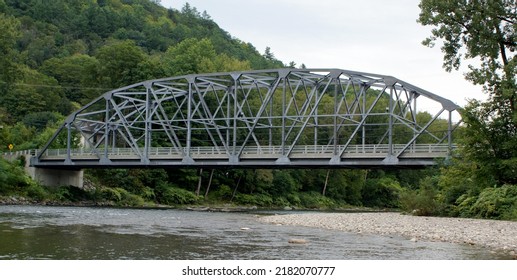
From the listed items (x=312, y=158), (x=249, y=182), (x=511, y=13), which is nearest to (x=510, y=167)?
(x=511, y=13)

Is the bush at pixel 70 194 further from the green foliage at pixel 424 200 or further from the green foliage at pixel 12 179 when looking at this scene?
the green foliage at pixel 424 200

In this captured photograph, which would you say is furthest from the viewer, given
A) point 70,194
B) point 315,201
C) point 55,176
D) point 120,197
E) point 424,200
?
point 315,201

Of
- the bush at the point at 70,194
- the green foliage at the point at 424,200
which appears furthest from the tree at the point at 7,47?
the green foliage at the point at 424,200

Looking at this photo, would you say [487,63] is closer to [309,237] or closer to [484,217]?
[484,217]

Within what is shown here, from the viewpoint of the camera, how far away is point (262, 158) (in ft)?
227

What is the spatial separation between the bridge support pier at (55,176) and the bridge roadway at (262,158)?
84 centimetres

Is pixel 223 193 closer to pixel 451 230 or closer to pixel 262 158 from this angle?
pixel 262 158

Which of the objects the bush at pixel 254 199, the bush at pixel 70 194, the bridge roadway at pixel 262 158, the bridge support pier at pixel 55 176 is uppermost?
the bridge roadway at pixel 262 158

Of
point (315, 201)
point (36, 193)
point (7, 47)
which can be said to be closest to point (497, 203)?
point (36, 193)

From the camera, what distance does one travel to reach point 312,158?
2566 inches

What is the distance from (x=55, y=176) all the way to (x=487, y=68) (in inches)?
2070

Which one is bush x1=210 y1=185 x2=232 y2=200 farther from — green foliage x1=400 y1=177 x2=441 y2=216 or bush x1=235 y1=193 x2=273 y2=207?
green foliage x1=400 y1=177 x2=441 y2=216

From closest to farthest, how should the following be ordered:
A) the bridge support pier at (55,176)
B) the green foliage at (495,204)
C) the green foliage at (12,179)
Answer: the green foliage at (495,204)
the green foliage at (12,179)
the bridge support pier at (55,176)

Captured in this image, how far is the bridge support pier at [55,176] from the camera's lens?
76.7 metres
